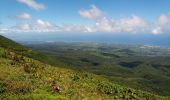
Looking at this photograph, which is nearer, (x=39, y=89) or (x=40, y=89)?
(x=39, y=89)

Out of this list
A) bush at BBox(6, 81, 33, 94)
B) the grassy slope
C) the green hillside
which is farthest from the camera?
bush at BBox(6, 81, 33, 94)

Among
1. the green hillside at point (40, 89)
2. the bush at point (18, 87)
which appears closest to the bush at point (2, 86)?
the green hillside at point (40, 89)

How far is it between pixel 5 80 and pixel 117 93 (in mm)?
10330

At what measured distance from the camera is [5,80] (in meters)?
25.3

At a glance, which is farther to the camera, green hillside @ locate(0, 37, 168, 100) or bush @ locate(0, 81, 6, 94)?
bush @ locate(0, 81, 6, 94)

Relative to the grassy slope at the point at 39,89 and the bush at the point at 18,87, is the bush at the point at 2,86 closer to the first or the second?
the grassy slope at the point at 39,89

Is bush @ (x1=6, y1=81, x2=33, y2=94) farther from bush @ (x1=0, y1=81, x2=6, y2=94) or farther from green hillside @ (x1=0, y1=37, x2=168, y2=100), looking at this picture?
bush @ (x1=0, y1=81, x2=6, y2=94)

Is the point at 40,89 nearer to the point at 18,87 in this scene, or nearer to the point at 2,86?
the point at 18,87

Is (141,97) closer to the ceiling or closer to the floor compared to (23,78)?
closer to the floor

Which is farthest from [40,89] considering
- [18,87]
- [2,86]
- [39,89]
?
[2,86]

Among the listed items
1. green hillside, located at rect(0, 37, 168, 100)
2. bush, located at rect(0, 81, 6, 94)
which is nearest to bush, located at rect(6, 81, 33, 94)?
green hillside, located at rect(0, 37, 168, 100)

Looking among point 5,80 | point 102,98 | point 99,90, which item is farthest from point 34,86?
point 99,90

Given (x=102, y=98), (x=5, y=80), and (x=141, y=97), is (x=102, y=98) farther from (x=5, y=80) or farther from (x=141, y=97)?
(x=5, y=80)

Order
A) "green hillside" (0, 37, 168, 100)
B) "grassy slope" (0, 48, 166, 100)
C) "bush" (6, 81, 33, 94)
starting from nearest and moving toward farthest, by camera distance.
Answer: "green hillside" (0, 37, 168, 100) < "grassy slope" (0, 48, 166, 100) < "bush" (6, 81, 33, 94)
